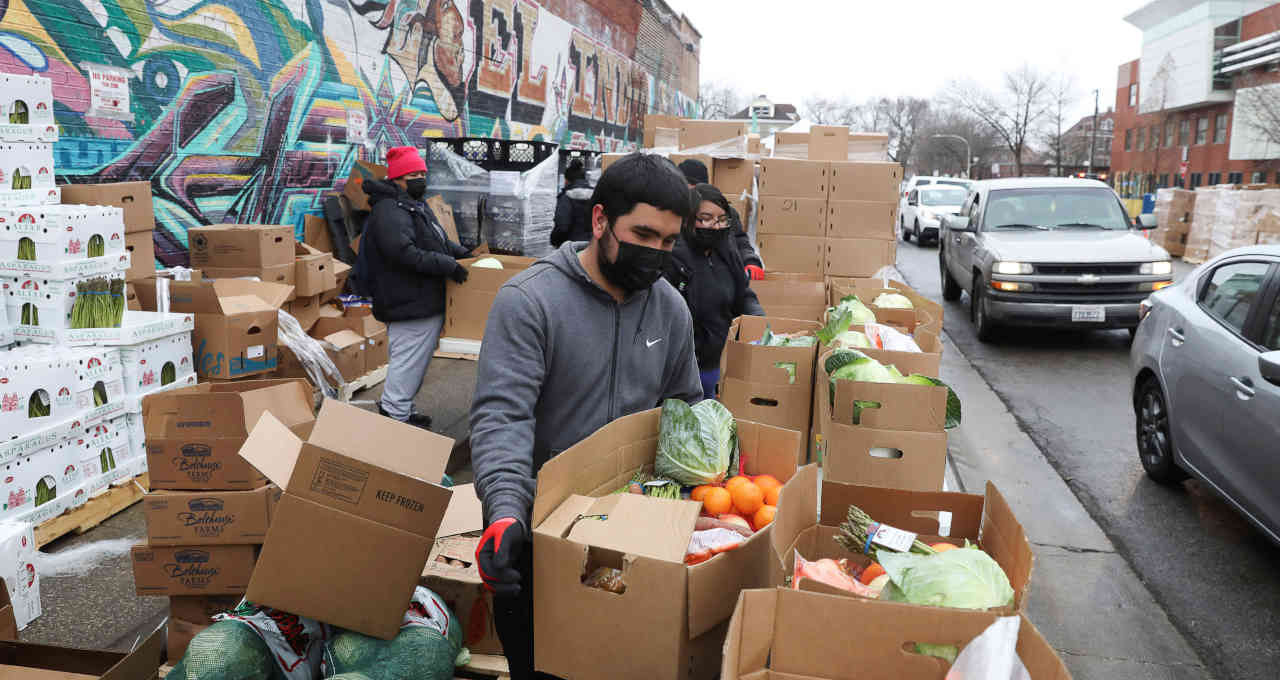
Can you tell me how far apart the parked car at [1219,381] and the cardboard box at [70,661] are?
4550 mm

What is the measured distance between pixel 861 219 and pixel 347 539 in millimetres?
6867

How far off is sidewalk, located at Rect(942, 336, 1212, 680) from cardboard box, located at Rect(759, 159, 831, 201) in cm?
271

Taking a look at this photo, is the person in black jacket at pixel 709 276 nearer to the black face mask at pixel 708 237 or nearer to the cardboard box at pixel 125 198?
the black face mask at pixel 708 237

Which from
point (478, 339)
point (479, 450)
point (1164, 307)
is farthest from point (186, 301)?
point (1164, 307)

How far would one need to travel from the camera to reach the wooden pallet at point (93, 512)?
4492 mm

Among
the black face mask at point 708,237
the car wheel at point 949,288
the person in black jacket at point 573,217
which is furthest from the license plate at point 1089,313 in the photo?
the black face mask at point 708,237

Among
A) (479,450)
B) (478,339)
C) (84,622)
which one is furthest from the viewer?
(478,339)

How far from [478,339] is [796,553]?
7.05 m

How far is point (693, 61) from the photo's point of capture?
37906 mm

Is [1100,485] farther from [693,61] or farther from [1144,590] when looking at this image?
[693,61]

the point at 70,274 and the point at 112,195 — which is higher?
the point at 112,195

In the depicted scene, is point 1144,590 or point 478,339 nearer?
point 1144,590

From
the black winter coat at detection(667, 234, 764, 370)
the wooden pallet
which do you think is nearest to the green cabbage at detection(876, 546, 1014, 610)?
the black winter coat at detection(667, 234, 764, 370)

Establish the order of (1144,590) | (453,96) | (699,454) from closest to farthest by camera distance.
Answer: (699,454) < (1144,590) < (453,96)
